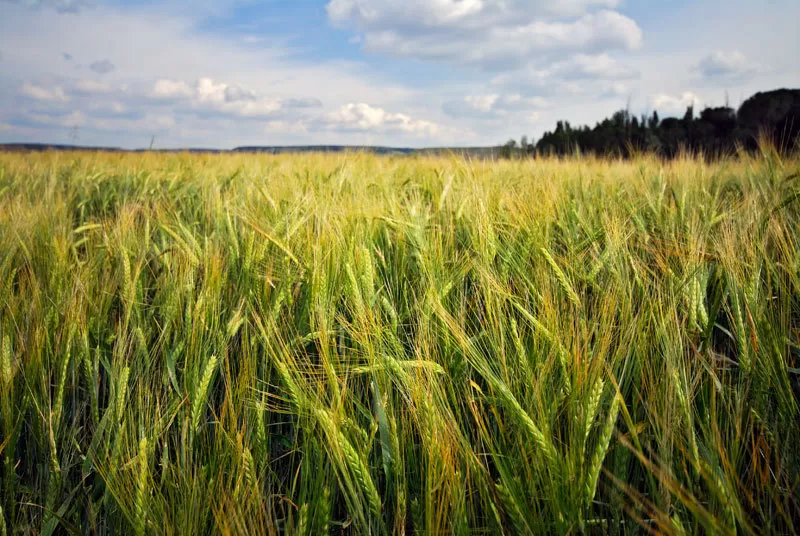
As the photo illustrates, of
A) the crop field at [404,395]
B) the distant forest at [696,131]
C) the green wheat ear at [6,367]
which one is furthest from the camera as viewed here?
the distant forest at [696,131]

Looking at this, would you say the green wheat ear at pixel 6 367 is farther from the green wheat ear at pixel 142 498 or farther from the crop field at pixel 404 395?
the green wheat ear at pixel 142 498

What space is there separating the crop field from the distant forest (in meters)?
5.78

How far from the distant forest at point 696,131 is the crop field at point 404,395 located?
578cm

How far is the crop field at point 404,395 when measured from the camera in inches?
30.5

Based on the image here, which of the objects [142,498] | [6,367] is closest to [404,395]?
[142,498]

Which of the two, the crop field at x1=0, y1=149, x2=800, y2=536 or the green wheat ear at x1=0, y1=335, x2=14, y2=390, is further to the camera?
the green wheat ear at x1=0, y1=335, x2=14, y2=390

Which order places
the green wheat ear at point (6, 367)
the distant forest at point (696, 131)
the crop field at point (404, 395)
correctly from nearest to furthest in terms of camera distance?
the crop field at point (404, 395)
the green wheat ear at point (6, 367)
the distant forest at point (696, 131)

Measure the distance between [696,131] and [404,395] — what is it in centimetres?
1136

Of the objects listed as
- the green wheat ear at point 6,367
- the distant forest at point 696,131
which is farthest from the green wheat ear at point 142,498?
the distant forest at point 696,131

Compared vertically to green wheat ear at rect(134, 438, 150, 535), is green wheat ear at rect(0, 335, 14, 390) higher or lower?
higher

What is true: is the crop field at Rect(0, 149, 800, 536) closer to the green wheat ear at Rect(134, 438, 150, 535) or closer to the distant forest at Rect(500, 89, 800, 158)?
the green wheat ear at Rect(134, 438, 150, 535)

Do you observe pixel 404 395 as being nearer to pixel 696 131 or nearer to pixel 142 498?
pixel 142 498

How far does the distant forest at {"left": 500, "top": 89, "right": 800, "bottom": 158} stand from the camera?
315 inches

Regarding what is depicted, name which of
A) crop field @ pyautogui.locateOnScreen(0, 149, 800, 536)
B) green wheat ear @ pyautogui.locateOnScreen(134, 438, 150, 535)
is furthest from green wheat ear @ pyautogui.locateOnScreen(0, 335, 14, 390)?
green wheat ear @ pyautogui.locateOnScreen(134, 438, 150, 535)
